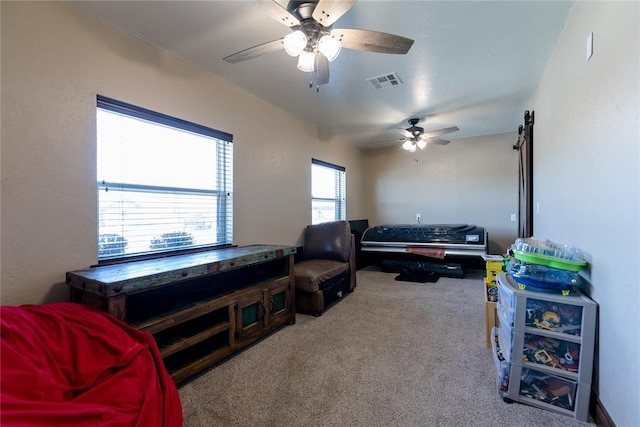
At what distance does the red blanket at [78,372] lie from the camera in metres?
0.99

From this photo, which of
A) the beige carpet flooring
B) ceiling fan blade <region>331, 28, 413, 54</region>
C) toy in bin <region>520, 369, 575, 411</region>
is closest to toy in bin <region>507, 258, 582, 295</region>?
toy in bin <region>520, 369, 575, 411</region>

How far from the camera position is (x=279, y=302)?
2.75m

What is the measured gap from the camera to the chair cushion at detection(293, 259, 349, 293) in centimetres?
306

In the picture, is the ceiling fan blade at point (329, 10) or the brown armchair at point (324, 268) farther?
the brown armchair at point (324, 268)

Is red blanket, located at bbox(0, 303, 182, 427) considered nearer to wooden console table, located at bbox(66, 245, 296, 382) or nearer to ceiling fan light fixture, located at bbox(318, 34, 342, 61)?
wooden console table, located at bbox(66, 245, 296, 382)

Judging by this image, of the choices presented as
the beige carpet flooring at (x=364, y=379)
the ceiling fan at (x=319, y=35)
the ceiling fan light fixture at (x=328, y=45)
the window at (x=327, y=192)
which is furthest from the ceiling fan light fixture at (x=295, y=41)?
the window at (x=327, y=192)

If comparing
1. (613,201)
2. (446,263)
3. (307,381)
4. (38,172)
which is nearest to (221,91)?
(38,172)

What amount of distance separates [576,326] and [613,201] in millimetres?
717

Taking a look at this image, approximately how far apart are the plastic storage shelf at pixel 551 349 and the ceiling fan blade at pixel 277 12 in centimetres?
205

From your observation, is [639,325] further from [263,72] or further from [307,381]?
[263,72]

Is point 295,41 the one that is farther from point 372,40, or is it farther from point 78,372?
point 78,372

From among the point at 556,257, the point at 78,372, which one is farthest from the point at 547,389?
the point at 78,372

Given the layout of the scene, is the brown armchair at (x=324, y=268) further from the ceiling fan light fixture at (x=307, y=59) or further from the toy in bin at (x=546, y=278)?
the ceiling fan light fixture at (x=307, y=59)

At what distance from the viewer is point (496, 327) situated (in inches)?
88.3
